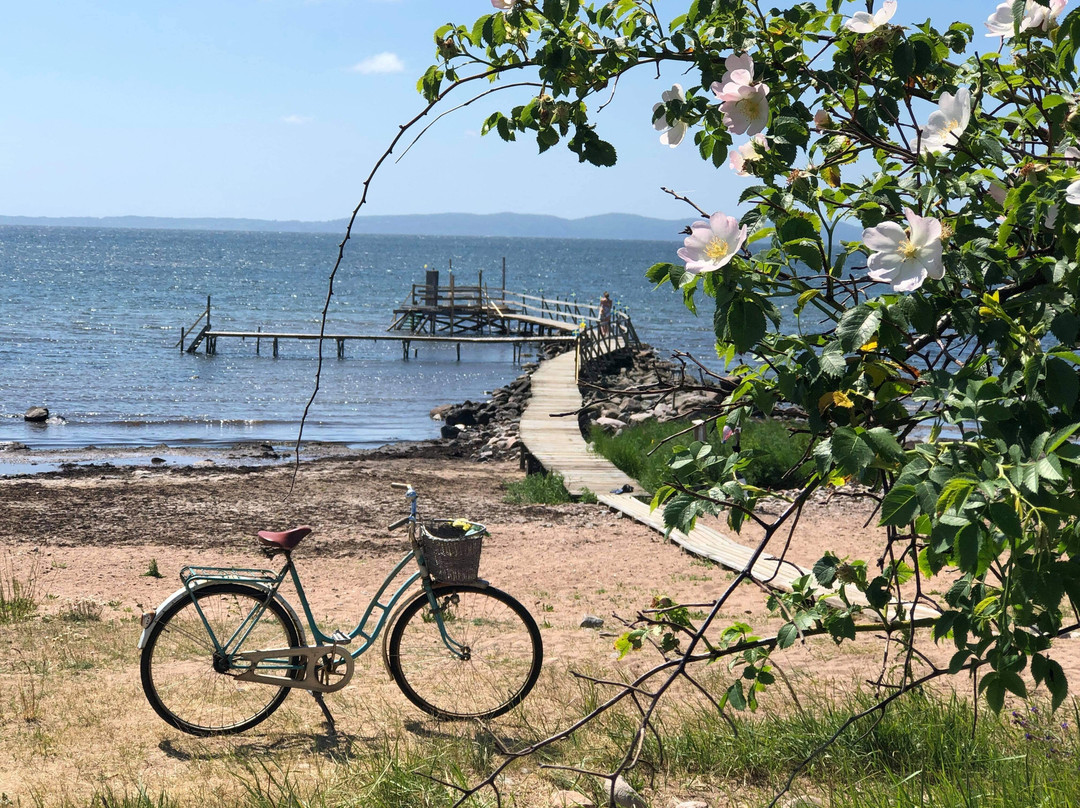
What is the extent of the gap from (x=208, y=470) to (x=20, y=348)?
86.0 feet

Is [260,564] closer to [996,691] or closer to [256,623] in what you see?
[256,623]

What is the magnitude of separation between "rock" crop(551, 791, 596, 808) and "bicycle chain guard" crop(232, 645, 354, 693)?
139cm

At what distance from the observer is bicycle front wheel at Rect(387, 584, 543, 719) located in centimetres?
487

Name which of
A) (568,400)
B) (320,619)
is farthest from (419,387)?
(320,619)

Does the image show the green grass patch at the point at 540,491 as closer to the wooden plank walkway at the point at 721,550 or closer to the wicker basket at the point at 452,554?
the wooden plank walkway at the point at 721,550

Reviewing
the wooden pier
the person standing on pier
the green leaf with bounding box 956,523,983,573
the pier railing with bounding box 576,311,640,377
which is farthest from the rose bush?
the wooden pier

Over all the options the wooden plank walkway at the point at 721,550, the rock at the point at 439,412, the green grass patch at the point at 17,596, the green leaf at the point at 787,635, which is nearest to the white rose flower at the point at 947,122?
the green leaf at the point at 787,635

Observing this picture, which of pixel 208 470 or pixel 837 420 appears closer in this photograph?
pixel 837 420

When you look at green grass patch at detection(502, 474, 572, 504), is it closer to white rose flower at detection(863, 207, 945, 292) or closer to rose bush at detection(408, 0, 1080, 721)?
rose bush at detection(408, 0, 1080, 721)

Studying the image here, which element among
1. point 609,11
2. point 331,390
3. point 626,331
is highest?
point 609,11

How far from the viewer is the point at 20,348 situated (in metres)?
39.8

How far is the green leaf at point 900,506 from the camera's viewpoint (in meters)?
1.55

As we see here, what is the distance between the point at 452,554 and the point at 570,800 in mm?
1362

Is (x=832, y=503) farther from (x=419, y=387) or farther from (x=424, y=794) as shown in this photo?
(x=419, y=387)
